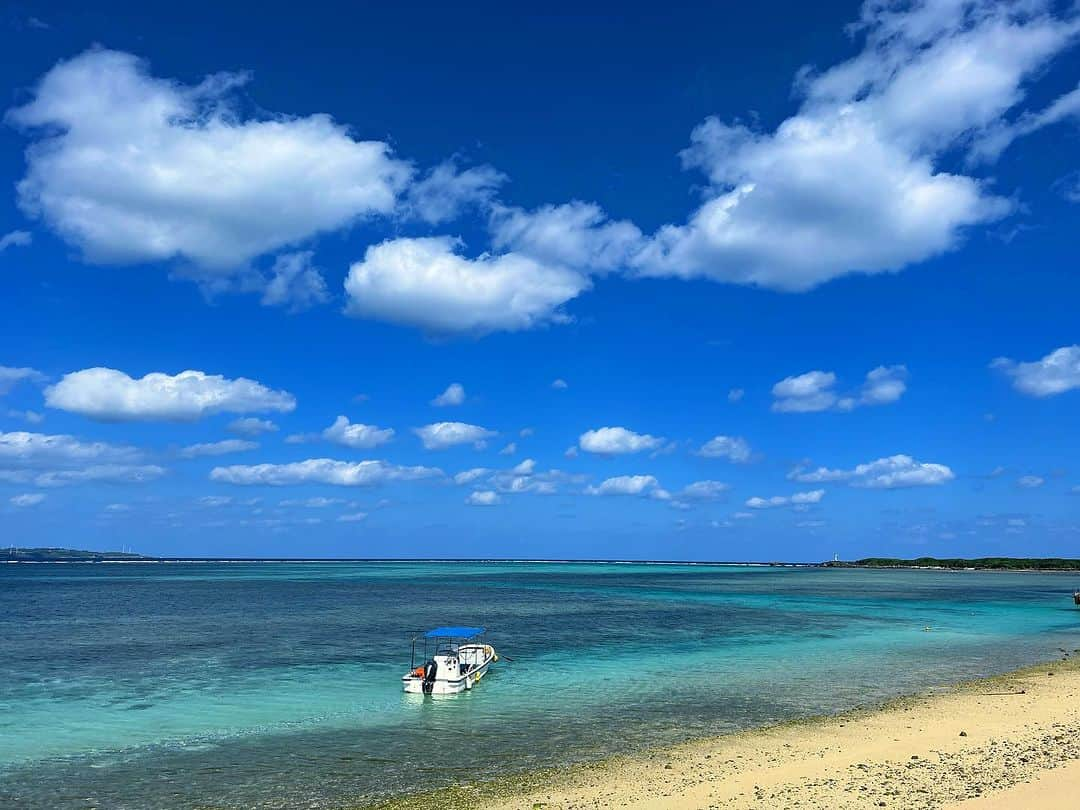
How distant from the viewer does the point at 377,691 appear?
31.9 m

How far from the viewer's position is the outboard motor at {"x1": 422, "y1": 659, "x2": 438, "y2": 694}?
3103 centimetres

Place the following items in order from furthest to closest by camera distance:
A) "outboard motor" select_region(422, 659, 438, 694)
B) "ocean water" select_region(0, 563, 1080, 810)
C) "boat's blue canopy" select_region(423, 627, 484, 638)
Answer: "boat's blue canopy" select_region(423, 627, 484, 638) → "outboard motor" select_region(422, 659, 438, 694) → "ocean water" select_region(0, 563, 1080, 810)

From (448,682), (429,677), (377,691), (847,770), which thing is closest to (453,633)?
(429,677)

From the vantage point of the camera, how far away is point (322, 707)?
93.5ft

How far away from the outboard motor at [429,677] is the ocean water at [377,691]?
779 millimetres

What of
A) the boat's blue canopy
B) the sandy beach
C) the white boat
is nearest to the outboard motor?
the white boat

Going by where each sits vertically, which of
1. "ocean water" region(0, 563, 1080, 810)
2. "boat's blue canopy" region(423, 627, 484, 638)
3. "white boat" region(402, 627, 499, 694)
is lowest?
"ocean water" region(0, 563, 1080, 810)

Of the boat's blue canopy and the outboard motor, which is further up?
the boat's blue canopy

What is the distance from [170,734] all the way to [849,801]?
69.1 feet

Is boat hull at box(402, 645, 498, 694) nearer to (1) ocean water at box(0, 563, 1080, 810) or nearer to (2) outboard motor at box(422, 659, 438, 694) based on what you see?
(2) outboard motor at box(422, 659, 438, 694)

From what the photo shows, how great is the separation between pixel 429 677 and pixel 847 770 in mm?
18231

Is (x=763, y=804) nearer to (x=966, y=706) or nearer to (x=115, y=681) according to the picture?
(x=966, y=706)

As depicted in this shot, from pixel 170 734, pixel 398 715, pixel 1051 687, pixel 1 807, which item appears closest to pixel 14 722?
pixel 170 734

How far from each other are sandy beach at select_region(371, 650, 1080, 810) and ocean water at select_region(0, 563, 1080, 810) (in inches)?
78.1
